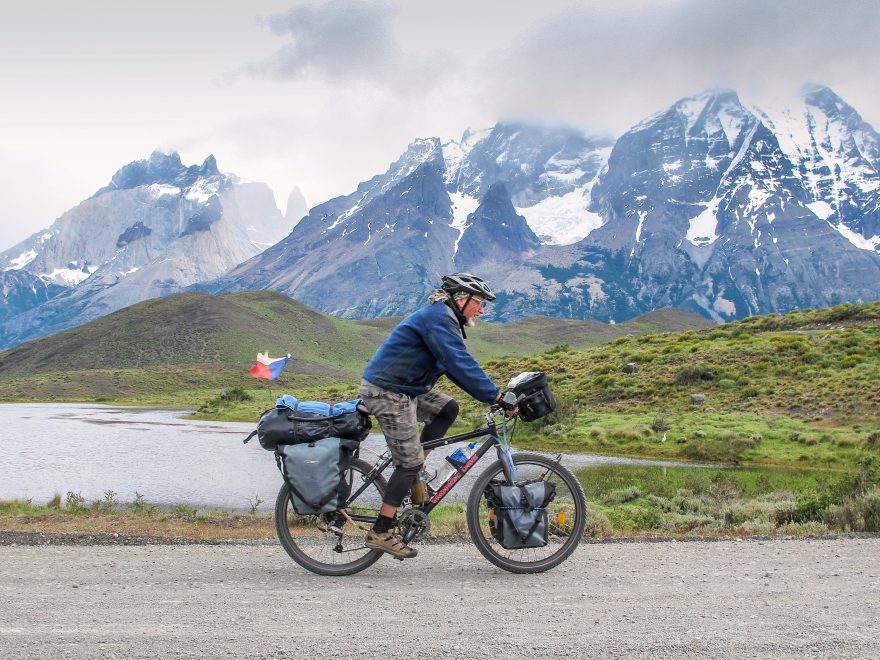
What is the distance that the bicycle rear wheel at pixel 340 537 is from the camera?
793cm

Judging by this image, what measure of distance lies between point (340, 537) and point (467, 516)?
1348 mm

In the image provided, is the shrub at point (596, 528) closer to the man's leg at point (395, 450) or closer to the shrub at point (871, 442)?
the man's leg at point (395, 450)

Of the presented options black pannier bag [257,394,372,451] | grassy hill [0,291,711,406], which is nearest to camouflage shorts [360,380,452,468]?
black pannier bag [257,394,372,451]

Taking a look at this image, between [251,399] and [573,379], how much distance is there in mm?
45824

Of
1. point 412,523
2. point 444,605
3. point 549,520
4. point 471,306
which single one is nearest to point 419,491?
point 412,523

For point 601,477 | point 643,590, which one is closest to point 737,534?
point 643,590

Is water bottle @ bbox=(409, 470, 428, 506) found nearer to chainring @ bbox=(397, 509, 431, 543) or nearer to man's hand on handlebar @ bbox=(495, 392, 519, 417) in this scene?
chainring @ bbox=(397, 509, 431, 543)

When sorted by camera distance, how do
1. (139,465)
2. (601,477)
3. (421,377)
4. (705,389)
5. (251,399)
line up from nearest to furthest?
(421,377), (601,477), (139,465), (705,389), (251,399)

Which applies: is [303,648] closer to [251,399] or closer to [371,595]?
[371,595]

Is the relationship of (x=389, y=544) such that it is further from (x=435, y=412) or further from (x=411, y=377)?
(x=411, y=377)

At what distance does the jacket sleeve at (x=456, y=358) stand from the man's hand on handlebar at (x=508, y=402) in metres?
0.10

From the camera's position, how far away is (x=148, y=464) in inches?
1335

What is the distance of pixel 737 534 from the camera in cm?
1050

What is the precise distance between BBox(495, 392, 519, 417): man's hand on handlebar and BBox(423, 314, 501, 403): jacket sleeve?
103 mm
